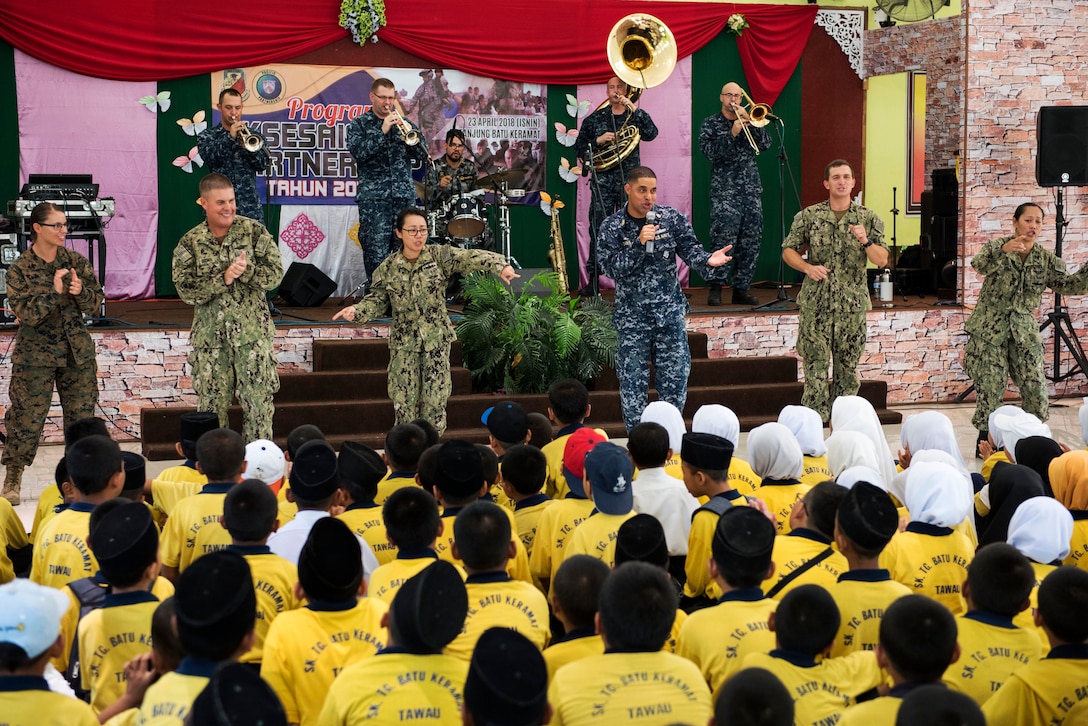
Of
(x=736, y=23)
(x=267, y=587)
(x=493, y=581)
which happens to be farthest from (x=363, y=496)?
(x=736, y=23)

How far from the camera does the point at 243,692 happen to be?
7.30ft

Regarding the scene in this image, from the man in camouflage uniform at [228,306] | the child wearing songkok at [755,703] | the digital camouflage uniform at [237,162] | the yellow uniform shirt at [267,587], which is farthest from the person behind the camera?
the digital camouflage uniform at [237,162]

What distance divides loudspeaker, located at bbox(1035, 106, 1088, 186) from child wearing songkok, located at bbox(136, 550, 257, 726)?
28.0 feet

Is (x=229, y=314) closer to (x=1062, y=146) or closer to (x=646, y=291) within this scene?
(x=646, y=291)

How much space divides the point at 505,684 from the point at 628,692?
Answer: 0.37 meters

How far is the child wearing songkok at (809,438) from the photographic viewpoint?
16.1ft

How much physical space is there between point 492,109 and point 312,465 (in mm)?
8468

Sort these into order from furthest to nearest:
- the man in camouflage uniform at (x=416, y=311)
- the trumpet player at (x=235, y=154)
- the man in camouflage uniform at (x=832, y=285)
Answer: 1. the trumpet player at (x=235, y=154)
2. the man in camouflage uniform at (x=832, y=285)
3. the man in camouflage uniform at (x=416, y=311)

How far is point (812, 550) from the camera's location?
3.64 m

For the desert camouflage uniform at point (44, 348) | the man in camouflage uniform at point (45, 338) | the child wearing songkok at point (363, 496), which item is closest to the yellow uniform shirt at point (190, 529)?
the child wearing songkok at point (363, 496)

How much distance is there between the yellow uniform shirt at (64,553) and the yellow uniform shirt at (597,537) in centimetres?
146

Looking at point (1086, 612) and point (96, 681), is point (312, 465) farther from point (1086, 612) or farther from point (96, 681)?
point (1086, 612)

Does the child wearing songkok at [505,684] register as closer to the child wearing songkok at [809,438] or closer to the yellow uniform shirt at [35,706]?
the yellow uniform shirt at [35,706]

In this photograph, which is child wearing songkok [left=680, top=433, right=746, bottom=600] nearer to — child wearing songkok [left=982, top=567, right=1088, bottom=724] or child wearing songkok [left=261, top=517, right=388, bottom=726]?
child wearing songkok [left=982, top=567, right=1088, bottom=724]
